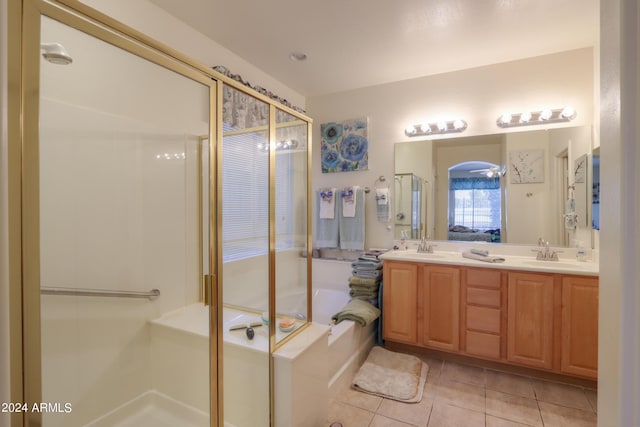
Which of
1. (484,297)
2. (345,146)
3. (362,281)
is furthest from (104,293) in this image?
(484,297)

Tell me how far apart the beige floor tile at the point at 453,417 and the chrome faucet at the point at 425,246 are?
54.0 inches

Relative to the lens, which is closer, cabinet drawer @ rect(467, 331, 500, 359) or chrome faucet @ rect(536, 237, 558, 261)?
cabinet drawer @ rect(467, 331, 500, 359)

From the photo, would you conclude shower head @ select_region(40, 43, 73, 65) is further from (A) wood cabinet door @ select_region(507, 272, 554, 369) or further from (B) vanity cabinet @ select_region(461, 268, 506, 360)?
(A) wood cabinet door @ select_region(507, 272, 554, 369)

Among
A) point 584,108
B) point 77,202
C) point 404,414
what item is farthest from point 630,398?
point 584,108

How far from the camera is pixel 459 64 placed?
2828 mm

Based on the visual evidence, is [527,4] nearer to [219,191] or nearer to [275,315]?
[219,191]

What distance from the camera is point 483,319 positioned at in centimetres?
245

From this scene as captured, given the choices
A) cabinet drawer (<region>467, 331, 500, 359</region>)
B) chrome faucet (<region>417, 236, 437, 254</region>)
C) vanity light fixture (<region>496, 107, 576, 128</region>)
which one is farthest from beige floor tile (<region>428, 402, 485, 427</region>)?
vanity light fixture (<region>496, 107, 576, 128</region>)

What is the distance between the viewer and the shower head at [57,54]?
39.4 inches

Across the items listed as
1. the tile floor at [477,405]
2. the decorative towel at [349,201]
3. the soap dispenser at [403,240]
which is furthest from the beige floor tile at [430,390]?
the decorative towel at [349,201]

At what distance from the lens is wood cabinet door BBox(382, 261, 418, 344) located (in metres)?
2.68

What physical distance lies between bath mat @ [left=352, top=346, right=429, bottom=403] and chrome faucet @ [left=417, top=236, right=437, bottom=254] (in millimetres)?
1003

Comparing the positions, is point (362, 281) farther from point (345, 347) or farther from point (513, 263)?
point (513, 263)

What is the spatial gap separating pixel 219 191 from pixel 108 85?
1.04 meters
